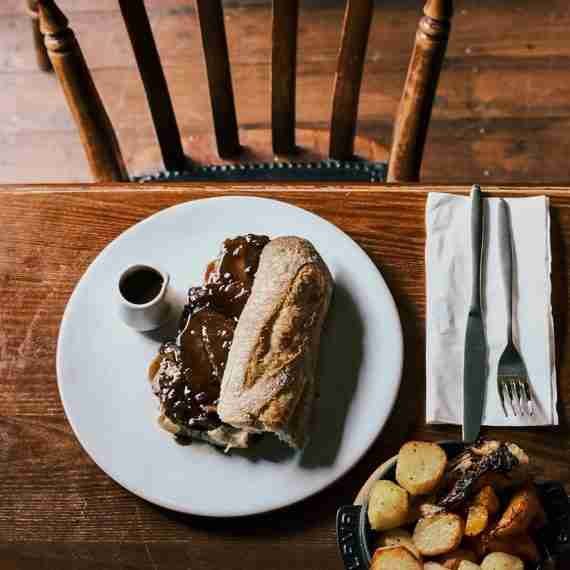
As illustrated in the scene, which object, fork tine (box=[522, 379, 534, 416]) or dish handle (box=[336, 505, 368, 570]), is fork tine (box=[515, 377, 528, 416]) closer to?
fork tine (box=[522, 379, 534, 416])

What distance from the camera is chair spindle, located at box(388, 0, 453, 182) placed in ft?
3.72

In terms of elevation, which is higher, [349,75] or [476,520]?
[349,75]

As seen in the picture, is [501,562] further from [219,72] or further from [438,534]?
[219,72]

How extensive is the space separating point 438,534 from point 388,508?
0.18 feet

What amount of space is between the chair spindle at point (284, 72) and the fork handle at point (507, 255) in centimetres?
43

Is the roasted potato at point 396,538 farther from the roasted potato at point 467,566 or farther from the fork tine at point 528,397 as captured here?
the fork tine at point 528,397

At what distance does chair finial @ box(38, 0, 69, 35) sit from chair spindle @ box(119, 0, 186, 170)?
0.10m

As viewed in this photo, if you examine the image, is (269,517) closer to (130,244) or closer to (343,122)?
(130,244)

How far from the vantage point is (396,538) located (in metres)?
0.79

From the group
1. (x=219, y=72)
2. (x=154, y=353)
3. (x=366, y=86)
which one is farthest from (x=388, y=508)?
(x=366, y=86)

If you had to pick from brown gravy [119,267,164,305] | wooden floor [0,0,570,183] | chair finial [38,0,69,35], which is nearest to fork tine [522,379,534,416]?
brown gravy [119,267,164,305]

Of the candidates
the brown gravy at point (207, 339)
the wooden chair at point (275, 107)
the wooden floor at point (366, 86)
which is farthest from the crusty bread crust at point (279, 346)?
the wooden floor at point (366, 86)

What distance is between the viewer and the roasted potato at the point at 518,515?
76 centimetres

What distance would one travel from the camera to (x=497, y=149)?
7.22 feet
